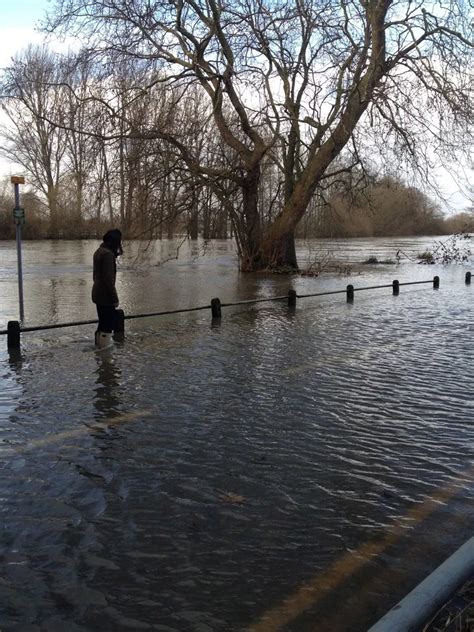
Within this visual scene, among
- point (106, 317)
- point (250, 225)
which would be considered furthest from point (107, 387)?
point (250, 225)

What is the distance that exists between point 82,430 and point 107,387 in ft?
5.05

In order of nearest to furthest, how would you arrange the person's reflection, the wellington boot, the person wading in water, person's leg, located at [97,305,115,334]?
the person's reflection → the person wading in water → person's leg, located at [97,305,115,334] → the wellington boot

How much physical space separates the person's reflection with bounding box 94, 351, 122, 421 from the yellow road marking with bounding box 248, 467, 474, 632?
9.77 feet

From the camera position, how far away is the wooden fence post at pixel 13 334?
28.7 feet

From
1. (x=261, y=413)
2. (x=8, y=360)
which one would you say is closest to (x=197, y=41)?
(x=8, y=360)

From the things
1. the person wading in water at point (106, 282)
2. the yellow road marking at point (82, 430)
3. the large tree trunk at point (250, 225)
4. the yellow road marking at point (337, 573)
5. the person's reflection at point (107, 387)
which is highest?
the large tree trunk at point (250, 225)

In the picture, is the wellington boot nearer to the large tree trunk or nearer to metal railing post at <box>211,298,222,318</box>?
metal railing post at <box>211,298,222,318</box>

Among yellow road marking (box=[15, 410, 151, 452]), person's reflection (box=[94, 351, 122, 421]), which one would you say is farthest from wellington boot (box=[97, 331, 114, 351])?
yellow road marking (box=[15, 410, 151, 452])

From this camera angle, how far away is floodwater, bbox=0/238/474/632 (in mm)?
3010

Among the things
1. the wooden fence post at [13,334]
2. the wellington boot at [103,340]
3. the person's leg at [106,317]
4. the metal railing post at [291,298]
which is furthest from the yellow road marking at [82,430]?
the metal railing post at [291,298]

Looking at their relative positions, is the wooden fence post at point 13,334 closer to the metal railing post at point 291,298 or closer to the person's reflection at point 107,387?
the person's reflection at point 107,387

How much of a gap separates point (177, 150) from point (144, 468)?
18106mm

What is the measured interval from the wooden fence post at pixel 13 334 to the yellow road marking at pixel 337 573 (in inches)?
252

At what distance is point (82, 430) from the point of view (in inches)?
212
